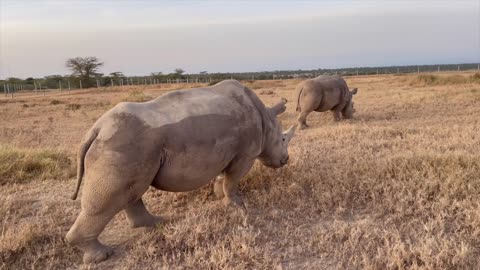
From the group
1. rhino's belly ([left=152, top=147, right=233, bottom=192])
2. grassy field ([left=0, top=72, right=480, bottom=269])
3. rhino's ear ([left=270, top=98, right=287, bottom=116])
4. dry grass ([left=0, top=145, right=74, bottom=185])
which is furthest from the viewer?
dry grass ([left=0, top=145, right=74, bottom=185])

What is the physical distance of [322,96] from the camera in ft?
40.1

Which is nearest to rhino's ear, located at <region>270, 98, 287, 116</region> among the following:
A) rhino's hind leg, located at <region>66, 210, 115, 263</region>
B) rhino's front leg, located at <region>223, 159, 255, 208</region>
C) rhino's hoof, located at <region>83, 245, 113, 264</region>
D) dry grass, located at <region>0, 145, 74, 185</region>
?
rhino's front leg, located at <region>223, 159, 255, 208</region>

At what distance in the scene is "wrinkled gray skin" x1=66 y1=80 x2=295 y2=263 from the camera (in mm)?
3807

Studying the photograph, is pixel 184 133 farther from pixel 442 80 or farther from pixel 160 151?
pixel 442 80

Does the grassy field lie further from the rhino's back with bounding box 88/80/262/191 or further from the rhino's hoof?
the rhino's back with bounding box 88/80/262/191

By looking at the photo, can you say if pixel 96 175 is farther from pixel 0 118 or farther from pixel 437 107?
pixel 0 118

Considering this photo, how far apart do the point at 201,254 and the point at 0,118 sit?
53.6 feet

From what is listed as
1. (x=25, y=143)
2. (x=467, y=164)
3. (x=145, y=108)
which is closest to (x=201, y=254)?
(x=145, y=108)

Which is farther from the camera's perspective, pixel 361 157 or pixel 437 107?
pixel 437 107

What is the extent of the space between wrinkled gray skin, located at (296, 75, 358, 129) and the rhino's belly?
776 cm

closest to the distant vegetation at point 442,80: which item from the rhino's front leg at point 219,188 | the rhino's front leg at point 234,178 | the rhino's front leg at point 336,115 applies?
the rhino's front leg at point 336,115

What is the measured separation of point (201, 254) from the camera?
380 cm

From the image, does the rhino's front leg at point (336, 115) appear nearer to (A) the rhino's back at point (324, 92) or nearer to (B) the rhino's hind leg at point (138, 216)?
(A) the rhino's back at point (324, 92)

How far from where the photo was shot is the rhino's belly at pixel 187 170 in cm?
413
